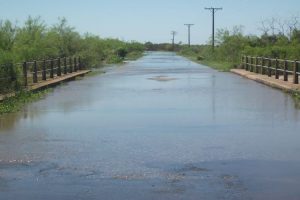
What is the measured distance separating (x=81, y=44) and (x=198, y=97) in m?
30.2

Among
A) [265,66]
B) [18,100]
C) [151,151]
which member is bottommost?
[151,151]

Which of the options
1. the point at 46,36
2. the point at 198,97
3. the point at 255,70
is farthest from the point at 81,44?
the point at 198,97

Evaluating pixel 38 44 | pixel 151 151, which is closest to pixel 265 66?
pixel 38 44

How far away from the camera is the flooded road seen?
291 inches

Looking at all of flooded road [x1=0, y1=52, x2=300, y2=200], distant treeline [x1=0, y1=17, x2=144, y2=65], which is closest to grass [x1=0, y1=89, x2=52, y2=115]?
flooded road [x1=0, y1=52, x2=300, y2=200]

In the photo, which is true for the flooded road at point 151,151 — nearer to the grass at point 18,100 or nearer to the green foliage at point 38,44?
the grass at point 18,100

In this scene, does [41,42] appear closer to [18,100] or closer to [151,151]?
[18,100]

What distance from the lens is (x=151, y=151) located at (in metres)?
9.99

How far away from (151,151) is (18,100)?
10.2 metres

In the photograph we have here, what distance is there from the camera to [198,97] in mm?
20344

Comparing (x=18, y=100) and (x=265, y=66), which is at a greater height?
(x=265, y=66)

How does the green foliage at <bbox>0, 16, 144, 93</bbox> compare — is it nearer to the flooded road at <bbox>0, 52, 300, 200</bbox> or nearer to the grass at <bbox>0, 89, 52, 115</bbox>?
the grass at <bbox>0, 89, 52, 115</bbox>

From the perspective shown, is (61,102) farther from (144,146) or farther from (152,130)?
(144,146)

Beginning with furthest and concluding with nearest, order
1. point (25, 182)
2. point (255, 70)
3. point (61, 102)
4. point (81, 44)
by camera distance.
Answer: point (81, 44), point (255, 70), point (61, 102), point (25, 182)
